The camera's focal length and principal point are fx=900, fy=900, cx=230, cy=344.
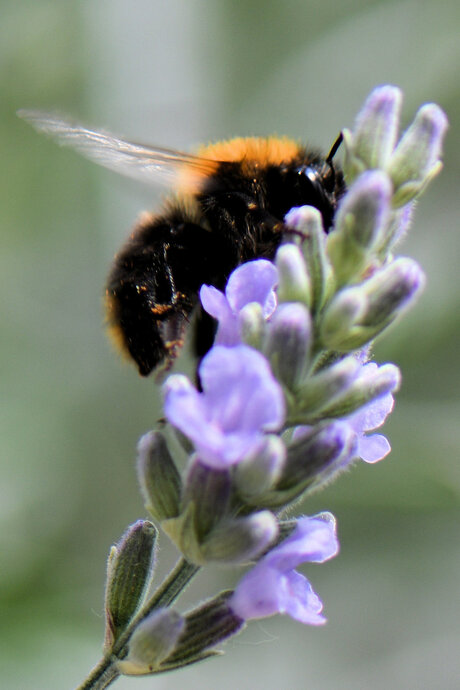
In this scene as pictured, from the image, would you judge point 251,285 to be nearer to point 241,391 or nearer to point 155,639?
point 241,391

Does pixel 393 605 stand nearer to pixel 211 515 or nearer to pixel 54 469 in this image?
pixel 54 469

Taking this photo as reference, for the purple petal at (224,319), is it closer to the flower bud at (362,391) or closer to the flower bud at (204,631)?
the flower bud at (362,391)

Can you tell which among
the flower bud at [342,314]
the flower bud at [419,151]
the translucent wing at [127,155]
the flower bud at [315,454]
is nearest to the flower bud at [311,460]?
the flower bud at [315,454]

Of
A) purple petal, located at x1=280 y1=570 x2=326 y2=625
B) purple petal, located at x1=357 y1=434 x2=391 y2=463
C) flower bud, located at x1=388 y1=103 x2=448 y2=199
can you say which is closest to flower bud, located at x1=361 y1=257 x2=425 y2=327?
flower bud, located at x1=388 y1=103 x2=448 y2=199

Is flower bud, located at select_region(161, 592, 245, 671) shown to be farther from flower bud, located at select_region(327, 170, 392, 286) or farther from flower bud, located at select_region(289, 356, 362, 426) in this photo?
flower bud, located at select_region(327, 170, 392, 286)

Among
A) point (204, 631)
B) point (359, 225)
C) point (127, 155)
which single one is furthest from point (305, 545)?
point (127, 155)

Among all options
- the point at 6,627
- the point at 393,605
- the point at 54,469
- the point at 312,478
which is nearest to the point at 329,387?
the point at 312,478
